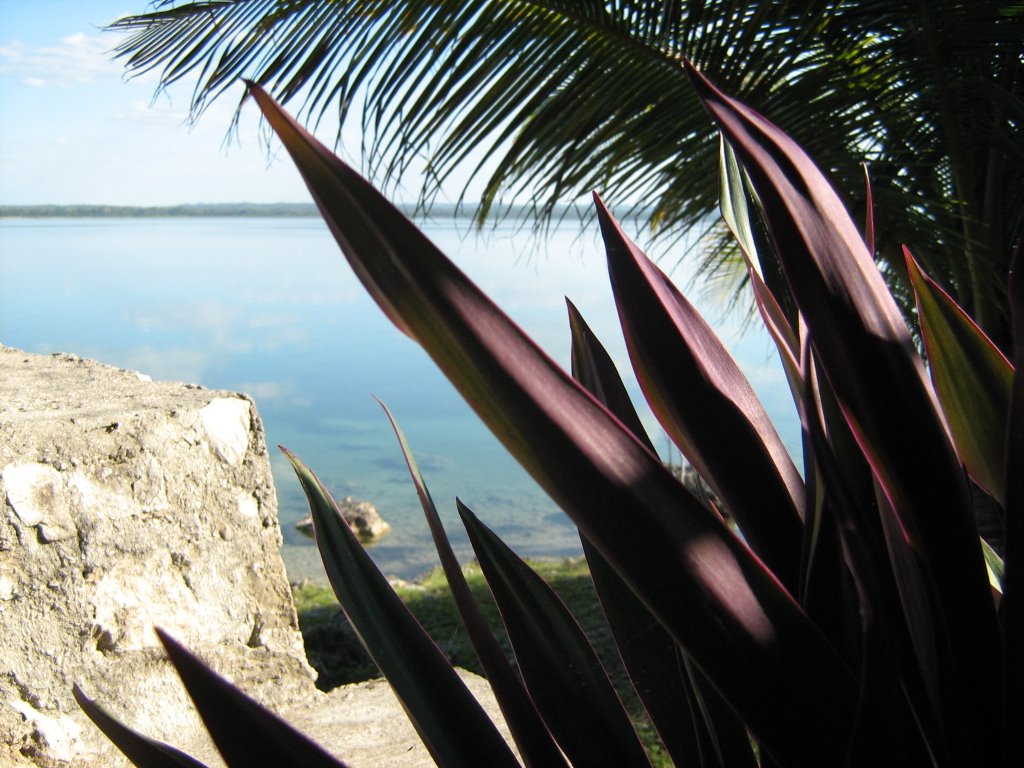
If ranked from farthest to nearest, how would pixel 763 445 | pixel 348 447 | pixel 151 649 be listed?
pixel 348 447 → pixel 151 649 → pixel 763 445

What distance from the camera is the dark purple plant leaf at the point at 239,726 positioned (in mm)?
392

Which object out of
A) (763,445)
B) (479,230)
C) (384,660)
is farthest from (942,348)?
(479,230)

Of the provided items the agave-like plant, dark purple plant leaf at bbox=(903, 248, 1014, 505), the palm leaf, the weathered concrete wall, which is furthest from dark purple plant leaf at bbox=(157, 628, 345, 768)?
the palm leaf

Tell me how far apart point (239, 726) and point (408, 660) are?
0.13m

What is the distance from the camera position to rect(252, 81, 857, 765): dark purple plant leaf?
33cm

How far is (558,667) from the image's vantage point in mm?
536

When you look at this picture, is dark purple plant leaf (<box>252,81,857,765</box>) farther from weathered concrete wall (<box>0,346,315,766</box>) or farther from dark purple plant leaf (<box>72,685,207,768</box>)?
weathered concrete wall (<box>0,346,315,766</box>)

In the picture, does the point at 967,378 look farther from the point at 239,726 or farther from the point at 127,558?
the point at 127,558

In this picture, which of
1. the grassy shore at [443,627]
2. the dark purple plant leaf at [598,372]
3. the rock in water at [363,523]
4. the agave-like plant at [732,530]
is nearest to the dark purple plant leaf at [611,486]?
the agave-like plant at [732,530]

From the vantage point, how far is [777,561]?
48cm

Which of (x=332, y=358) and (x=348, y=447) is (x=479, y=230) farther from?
(x=332, y=358)

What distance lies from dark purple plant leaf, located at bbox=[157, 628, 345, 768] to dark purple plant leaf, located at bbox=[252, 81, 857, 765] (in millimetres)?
186

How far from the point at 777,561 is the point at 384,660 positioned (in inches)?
9.4

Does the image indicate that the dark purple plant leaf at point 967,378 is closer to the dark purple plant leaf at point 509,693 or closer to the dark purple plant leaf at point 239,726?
the dark purple plant leaf at point 509,693
